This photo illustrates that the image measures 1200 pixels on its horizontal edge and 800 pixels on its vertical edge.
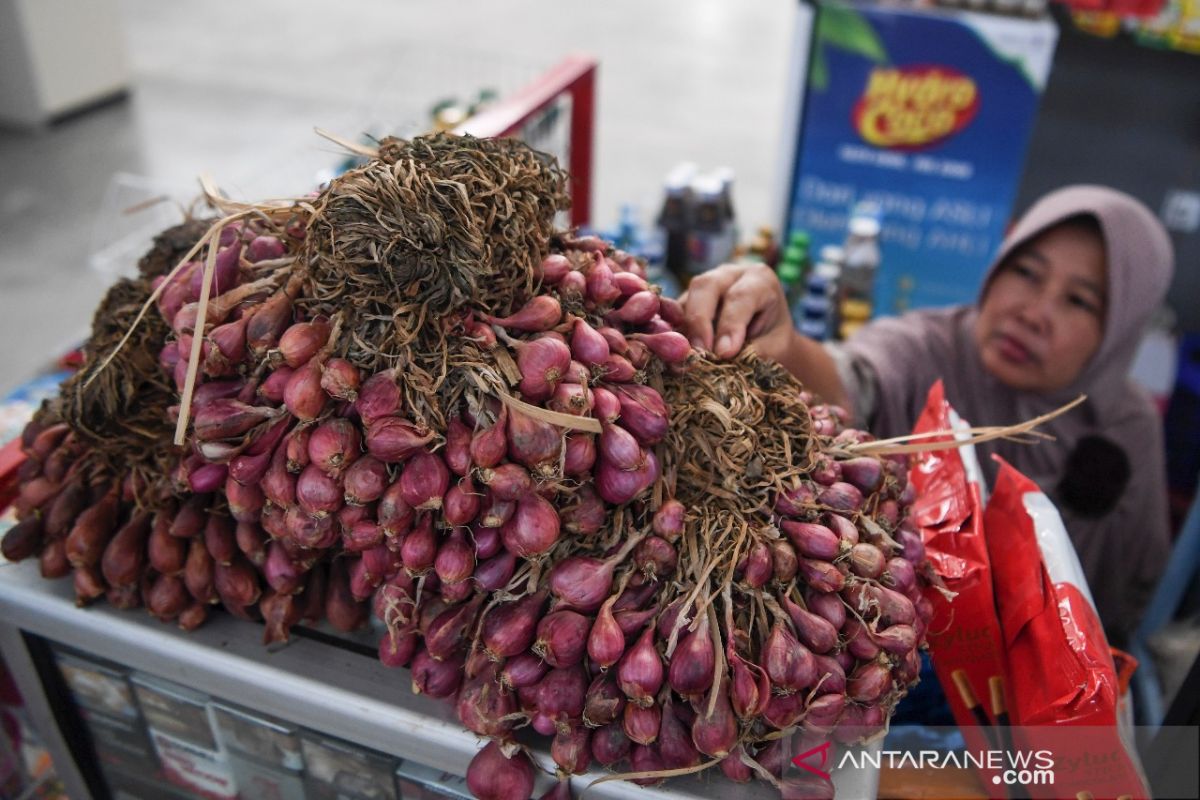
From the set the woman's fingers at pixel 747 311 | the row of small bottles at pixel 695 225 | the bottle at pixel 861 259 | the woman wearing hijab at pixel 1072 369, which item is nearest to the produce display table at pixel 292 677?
the woman's fingers at pixel 747 311

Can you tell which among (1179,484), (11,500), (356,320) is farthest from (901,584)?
(1179,484)

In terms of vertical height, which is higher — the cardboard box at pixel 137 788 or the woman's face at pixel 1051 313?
the woman's face at pixel 1051 313

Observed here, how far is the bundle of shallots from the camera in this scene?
76 centimetres

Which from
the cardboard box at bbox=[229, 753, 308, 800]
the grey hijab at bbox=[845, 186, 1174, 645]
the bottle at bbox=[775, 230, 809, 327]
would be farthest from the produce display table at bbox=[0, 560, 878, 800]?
the bottle at bbox=[775, 230, 809, 327]

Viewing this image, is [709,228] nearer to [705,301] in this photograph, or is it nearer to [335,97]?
[705,301]

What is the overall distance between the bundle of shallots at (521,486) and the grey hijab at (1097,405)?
961mm

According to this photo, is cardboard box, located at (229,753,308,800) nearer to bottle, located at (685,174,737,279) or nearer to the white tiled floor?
bottle, located at (685,174,737,279)

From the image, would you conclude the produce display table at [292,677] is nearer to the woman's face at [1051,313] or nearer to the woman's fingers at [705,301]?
the woman's fingers at [705,301]

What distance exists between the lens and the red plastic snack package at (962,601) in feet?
3.10

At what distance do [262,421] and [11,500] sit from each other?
1.68 ft

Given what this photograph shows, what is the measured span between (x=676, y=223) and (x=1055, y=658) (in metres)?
1.66

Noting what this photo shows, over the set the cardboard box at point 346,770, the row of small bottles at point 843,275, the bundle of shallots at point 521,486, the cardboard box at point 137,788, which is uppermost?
the bundle of shallots at point 521,486

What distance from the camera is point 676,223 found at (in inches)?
92.5

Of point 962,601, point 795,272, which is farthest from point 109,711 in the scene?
point 795,272
